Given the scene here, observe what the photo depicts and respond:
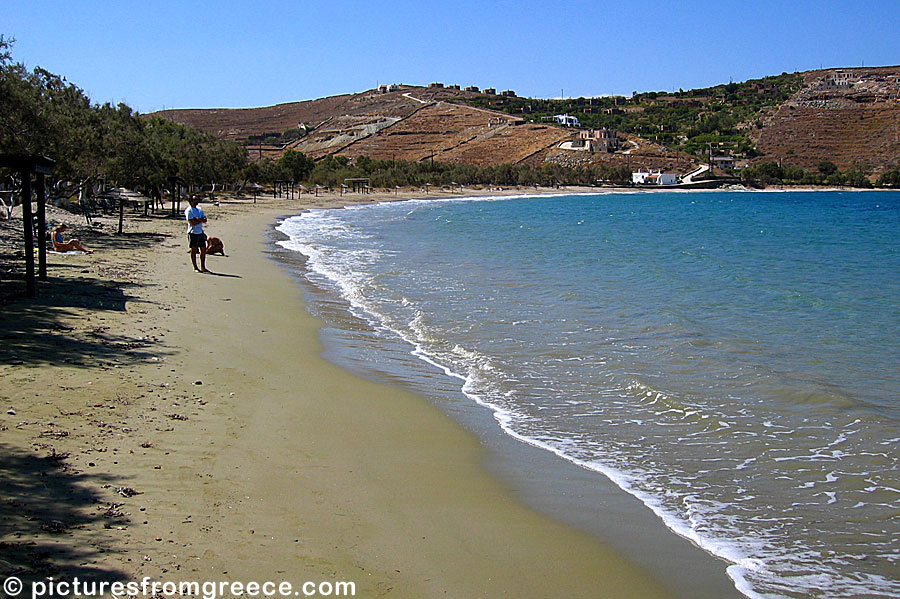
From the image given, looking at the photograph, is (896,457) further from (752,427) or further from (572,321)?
(572,321)

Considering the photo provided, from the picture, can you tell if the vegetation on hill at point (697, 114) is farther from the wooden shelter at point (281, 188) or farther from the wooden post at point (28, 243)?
the wooden post at point (28, 243)

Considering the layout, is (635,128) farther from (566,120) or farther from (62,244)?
(62,244)

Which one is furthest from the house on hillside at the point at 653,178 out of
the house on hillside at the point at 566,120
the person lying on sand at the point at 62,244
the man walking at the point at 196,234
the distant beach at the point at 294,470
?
the distant beach at the point at 294,470

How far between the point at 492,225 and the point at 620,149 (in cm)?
10139

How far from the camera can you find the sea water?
5.04m

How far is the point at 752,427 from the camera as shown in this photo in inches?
281

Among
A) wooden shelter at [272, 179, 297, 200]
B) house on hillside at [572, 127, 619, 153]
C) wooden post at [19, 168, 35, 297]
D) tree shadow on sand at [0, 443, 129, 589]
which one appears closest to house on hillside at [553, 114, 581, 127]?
house on hillside at [572, 127, 619, 153]

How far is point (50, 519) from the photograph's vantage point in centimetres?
402

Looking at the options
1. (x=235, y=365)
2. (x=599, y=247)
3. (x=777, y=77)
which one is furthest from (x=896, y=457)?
(x=777, y=77)

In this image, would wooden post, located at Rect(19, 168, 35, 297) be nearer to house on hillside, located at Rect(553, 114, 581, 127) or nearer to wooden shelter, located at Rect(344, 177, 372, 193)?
wooden shelter, located at Rect(344, 177, 372, 193)

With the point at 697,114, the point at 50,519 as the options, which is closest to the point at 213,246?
the point at 50,519

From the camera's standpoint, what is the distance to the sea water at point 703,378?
198 inches

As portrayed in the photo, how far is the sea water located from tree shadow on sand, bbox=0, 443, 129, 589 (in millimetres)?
3294

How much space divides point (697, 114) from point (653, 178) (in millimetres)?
56869
